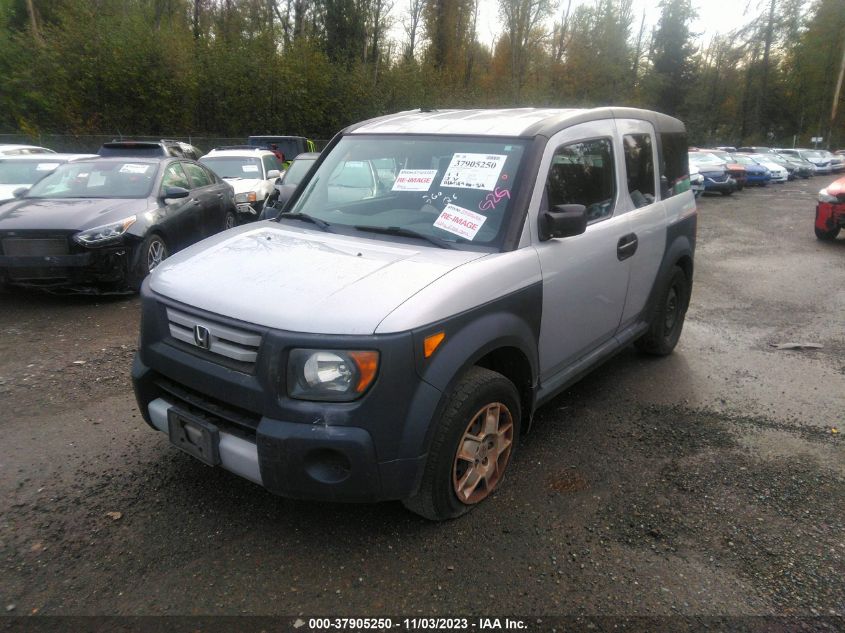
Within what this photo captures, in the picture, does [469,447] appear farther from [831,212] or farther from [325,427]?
[831,212]

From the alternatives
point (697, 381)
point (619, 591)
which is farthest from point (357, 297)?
point (697, 381)

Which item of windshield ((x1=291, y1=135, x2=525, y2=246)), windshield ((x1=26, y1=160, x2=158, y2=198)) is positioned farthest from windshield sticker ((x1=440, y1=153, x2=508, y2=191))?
windshield ((x1=26, y1=160, x2=158, y2=198))

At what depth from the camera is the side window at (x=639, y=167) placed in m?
4.44

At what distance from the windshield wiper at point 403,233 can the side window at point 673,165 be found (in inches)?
96.0

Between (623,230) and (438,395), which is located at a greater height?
(623,230)

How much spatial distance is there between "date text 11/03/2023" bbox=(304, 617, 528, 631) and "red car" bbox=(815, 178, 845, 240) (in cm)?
1225

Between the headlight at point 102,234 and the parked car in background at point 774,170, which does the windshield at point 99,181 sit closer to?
the headlight at point 102,234

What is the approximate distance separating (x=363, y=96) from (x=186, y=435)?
2944cm

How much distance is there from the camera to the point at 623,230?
418 cm

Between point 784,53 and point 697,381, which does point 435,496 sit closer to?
point 697,381

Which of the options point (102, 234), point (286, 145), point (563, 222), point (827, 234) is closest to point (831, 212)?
point (827, 234)

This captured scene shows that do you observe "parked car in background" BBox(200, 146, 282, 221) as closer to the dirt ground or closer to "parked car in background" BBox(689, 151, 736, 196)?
the dirt ground

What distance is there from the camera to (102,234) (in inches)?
259

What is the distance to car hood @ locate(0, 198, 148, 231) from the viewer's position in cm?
651
